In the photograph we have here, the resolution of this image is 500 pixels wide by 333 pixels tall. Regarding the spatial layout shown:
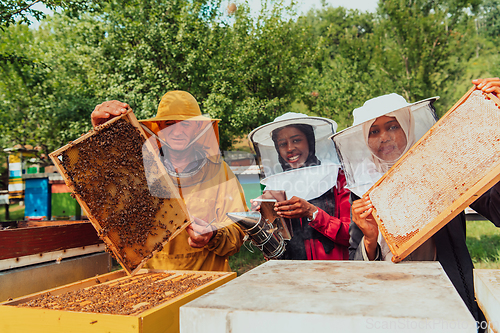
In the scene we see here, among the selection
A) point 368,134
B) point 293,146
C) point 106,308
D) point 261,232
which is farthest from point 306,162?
point 106,308

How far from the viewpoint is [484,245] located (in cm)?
760

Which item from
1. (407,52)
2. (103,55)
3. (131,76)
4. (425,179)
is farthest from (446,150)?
(407,52)

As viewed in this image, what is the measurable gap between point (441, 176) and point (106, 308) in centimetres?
174

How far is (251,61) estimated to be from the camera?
12.7 metres

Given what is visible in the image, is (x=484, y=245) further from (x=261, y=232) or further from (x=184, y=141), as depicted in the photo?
(x=184, y=141)

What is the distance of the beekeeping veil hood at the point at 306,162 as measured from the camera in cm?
287

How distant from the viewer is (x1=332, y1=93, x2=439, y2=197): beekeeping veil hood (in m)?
2.47

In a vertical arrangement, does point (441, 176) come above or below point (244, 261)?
above

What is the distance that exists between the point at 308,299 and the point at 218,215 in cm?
169

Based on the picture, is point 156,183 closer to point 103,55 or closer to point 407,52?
point 103,55

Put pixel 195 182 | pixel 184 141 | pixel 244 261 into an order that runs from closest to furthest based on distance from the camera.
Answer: pixel 195 182 → pixel 184 141 → pixel 244 261

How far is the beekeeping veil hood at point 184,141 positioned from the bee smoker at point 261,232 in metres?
0.72

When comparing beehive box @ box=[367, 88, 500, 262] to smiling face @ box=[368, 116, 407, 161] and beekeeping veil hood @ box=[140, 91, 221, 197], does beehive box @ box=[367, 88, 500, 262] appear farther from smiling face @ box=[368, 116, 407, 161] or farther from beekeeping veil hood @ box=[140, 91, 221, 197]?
beekeeping veil hood @ box=[140, 91, 221, 197]

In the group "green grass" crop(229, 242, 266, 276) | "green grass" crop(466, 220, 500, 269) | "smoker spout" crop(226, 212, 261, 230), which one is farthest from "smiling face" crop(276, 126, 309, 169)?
"green grass" crop(466, 220, 500, 269)
